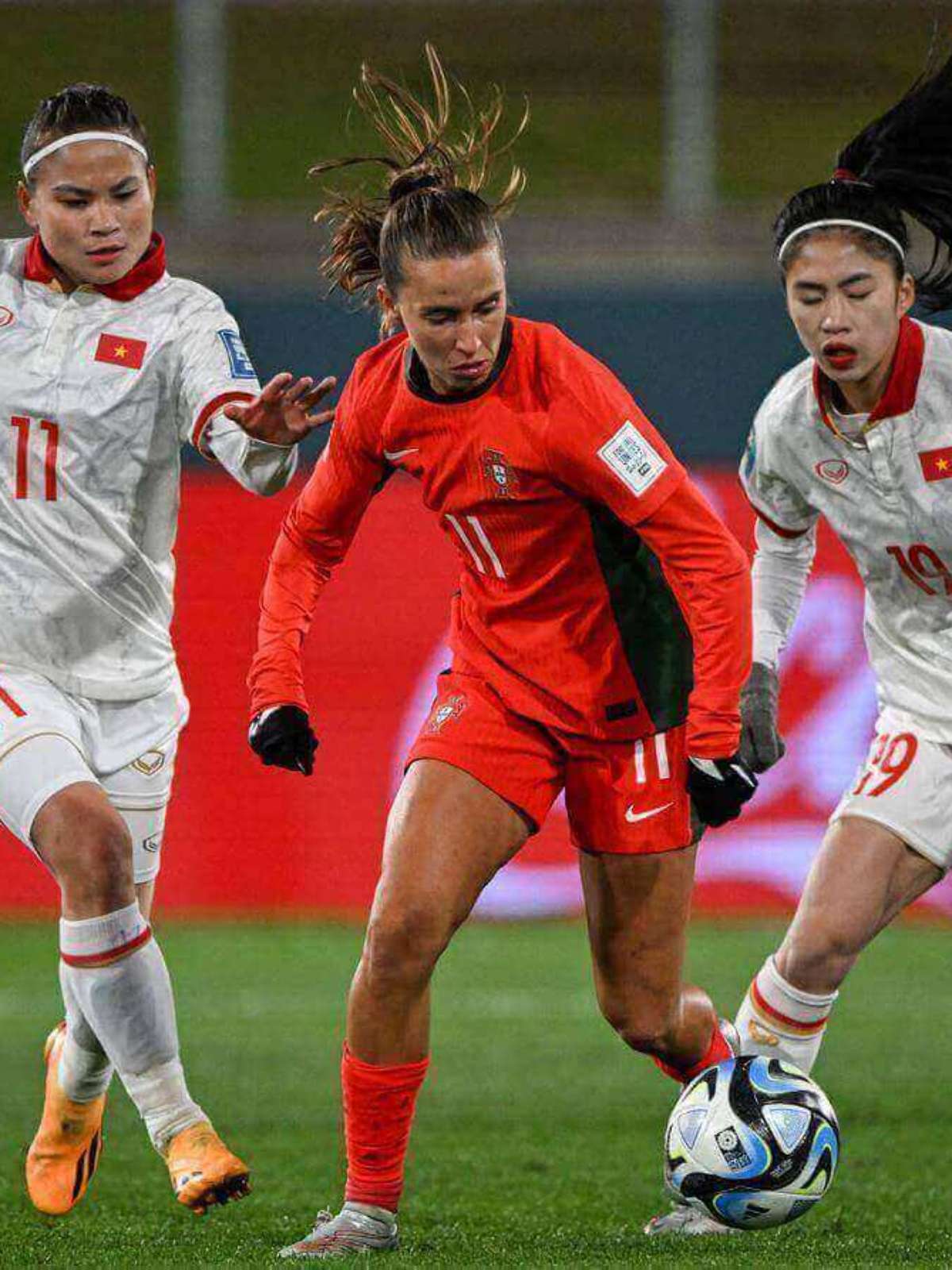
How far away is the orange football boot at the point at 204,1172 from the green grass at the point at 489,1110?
0.13 m

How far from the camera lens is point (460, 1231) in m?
5.10

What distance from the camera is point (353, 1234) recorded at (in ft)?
15.5

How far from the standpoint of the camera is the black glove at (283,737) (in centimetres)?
496

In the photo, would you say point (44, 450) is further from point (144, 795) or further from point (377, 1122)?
point (377, 1122)

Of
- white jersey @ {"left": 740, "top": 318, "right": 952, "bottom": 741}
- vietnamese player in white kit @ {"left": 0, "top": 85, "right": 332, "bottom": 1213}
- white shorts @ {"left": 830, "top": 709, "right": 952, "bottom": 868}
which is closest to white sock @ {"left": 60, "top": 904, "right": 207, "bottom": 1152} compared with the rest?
vietnamese player in white kit @ {"left": 0, "top": 85, "right": 332, "bottom": 1213}

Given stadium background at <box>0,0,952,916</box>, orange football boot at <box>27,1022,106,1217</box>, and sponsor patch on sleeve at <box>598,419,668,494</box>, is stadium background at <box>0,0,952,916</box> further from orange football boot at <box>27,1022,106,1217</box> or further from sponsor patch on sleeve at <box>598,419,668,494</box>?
sponsor patch on sleeve at <box>598,419,668,494</box>

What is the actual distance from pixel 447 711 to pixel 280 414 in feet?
2.60

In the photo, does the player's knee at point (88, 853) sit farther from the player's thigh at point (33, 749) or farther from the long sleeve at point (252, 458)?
the long sleeve at point (252, 458)

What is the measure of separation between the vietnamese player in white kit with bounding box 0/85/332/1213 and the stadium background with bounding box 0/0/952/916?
573cm

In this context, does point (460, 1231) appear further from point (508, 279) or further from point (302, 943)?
point (508, 279)

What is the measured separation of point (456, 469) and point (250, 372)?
0.57 metres

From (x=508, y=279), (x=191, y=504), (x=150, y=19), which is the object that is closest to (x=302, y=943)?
(x=191, y=504)

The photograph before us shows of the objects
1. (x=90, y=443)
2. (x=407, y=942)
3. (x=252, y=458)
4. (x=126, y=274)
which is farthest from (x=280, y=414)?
(x=407, y=942)

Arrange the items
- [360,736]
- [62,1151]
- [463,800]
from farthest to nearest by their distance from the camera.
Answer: [360,736], [62,1151], [463,800]
